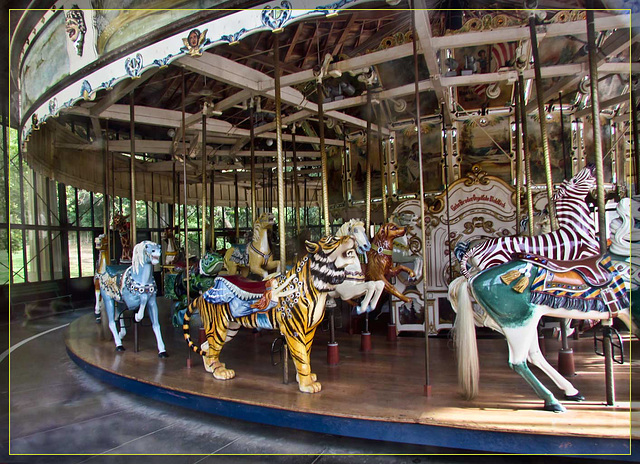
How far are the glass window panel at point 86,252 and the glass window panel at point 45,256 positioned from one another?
113 cm

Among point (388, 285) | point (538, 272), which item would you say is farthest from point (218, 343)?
point (538, 272)

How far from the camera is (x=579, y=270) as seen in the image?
130 inches

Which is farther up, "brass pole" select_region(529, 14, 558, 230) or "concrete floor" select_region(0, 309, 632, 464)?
"brass pole" select_region(529, 14, 558, 230)

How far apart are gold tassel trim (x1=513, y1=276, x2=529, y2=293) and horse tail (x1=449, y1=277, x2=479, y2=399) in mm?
360

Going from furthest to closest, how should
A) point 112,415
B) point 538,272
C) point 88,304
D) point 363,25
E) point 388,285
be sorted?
point 88,304 → point 363,25 → point 388,285 → point 112,415 → point 538,272

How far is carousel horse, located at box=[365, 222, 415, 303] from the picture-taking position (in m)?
5.72

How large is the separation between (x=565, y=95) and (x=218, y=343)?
6807 millimetres

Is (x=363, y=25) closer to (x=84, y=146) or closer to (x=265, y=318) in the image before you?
(x=265, y=318)

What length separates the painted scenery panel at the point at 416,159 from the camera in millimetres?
8508

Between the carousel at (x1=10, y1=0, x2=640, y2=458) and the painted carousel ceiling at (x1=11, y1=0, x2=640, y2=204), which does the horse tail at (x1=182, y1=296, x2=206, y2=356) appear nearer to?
the carousel at (x1=10, y1=0, x2=640, y2=458)

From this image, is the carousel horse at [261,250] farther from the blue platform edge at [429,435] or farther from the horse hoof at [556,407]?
the horse hoof at [556,407]

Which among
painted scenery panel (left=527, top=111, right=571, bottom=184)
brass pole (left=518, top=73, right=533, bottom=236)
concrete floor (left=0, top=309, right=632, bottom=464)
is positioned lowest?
concrete floor (left=0, top=309, right=632, bottom=464)

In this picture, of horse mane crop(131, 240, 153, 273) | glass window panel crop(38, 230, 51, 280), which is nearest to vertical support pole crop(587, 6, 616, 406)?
horse mane crop(131, 240, 153, 273)

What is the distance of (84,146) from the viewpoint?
8250 millimetres
